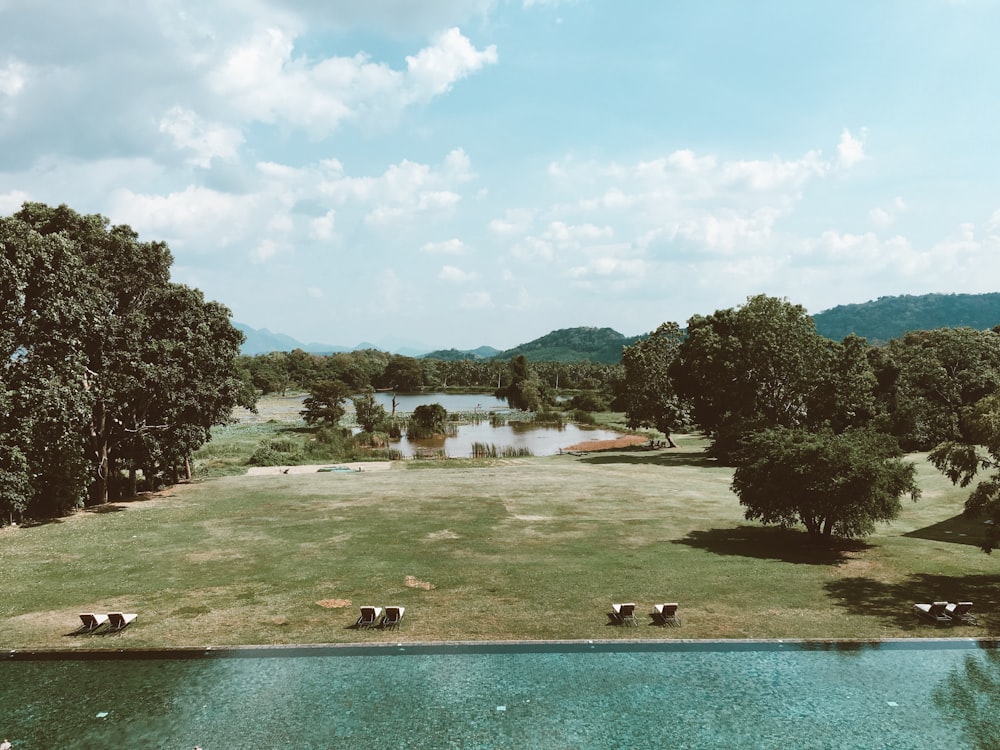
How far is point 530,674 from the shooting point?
1419 cm

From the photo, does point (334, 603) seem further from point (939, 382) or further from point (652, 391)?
point (939, 382)

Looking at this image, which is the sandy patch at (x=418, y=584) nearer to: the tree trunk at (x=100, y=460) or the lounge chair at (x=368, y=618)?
the lounge chair at (x=368, y=618)

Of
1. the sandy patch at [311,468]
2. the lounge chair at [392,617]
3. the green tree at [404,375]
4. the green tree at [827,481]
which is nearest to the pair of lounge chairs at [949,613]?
the green tree at [827,481]

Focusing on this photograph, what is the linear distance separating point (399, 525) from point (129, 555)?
34.8ft

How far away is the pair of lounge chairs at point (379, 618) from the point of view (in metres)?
16.5

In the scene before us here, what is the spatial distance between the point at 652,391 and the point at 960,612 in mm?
45136

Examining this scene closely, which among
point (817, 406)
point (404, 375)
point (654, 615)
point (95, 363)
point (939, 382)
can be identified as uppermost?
point (404, 375)

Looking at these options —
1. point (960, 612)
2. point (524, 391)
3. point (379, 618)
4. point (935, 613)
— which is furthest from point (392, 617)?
point (524, 391)

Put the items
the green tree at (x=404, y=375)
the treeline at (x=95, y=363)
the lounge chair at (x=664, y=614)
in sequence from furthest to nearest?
the green tree at (x=404, y=375)
the treeline at (x=95, y=363)
the lounge chair at (x=664, y=614)

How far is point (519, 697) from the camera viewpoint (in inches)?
520

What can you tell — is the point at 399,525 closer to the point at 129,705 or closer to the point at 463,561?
→ the point at 463,561

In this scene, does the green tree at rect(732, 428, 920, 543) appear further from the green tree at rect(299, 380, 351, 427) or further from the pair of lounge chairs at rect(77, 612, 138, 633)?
the green tree at rect(299, 380, 351, 427)

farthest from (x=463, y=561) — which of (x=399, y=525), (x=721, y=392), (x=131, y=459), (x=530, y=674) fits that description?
(x=721, y=392)

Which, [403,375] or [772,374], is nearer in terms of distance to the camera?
[772,374]
